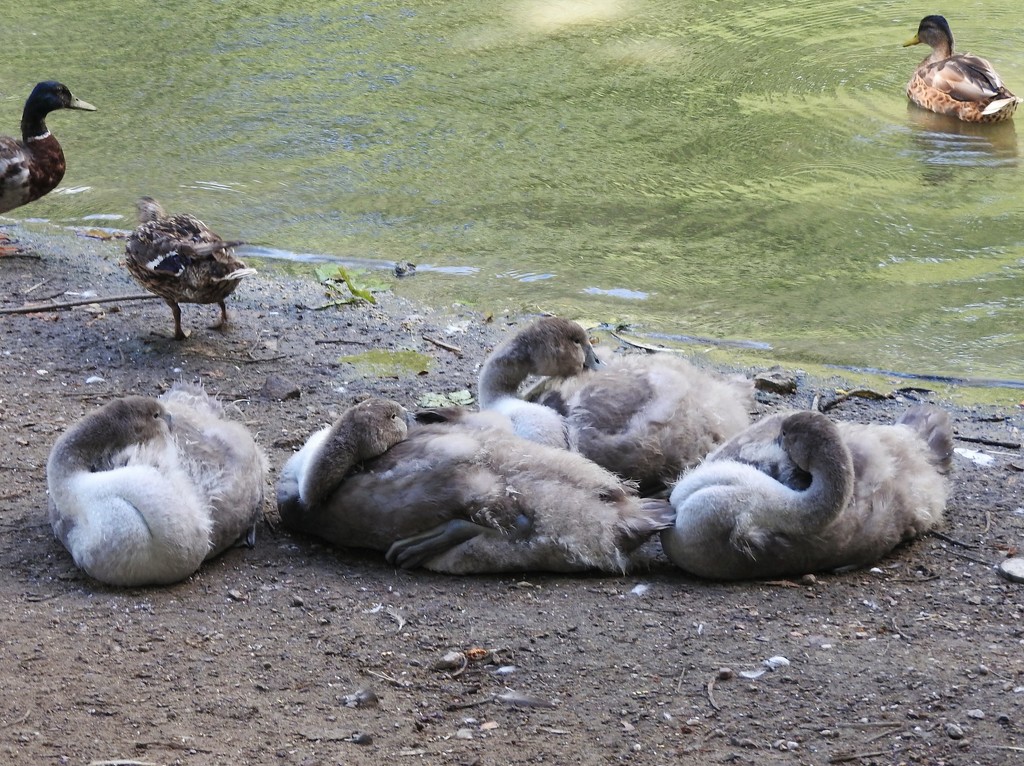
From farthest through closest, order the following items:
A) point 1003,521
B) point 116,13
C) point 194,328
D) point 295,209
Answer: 1. point 116,13
2. point 295,209
3. point 194,328
4. point 1003,521

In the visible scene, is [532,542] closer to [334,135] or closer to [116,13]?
[334,135]

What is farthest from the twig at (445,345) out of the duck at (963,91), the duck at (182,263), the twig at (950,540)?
the duck at (963,91)

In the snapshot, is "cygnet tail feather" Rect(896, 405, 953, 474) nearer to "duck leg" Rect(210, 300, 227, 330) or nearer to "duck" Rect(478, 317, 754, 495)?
"duck" Rect(478, 317, 754, 495)

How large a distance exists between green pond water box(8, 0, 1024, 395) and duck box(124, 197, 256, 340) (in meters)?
1.67

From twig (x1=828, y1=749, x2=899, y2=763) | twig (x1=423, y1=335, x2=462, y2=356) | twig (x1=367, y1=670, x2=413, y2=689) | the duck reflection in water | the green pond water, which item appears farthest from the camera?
the duck reflection in water

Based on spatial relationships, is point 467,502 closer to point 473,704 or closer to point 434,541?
point 434,541

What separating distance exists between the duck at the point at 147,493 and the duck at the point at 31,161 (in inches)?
200

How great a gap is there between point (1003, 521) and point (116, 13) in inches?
543

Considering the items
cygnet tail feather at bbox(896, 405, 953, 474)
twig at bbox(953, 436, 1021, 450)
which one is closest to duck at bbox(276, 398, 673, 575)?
cygnet tail feather at bbox(896, 405, 953, 474)

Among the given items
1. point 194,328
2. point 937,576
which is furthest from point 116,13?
point 937,576

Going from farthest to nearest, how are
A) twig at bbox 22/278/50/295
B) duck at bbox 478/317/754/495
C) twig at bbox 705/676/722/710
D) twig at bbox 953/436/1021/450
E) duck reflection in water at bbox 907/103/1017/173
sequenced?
1. duck reflection in water at bbox 907/103/1017/173
2. twig at bbox 22/278/50/295
3. twig at bbox 953/436/1021/450
4. duck at bbox 478/317/754/495
5. twig at bbox 705/676/722/710

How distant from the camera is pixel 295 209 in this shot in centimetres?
1047

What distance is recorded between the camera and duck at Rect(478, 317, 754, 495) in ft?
18.4

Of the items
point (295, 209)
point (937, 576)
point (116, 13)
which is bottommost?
point (937, 576)
